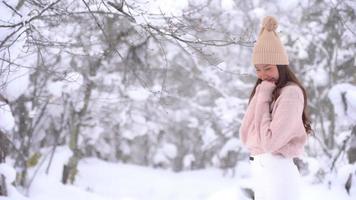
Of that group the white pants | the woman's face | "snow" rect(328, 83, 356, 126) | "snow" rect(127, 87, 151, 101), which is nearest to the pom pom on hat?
the woman's face

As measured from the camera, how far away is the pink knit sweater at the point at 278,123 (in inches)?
115

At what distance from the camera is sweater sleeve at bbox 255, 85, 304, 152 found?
293 centimetres

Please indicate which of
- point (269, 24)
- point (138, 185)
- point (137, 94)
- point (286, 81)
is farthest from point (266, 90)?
point (138, 185)

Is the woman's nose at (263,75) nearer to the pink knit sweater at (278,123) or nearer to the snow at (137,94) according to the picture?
the pink knit sweater at (278,123)

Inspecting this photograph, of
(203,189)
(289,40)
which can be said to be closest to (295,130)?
(289,40)

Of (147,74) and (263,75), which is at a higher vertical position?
(147,74)

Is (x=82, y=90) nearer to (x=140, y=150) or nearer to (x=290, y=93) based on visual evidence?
(x=290, y=93)

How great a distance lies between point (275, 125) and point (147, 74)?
14.7 ft

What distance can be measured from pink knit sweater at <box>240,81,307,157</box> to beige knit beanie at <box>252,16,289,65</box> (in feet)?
0.53

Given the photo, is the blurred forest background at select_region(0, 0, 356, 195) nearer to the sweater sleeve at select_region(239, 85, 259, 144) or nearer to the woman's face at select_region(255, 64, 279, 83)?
the woman's face at select_region(255, 64, 279, 83)

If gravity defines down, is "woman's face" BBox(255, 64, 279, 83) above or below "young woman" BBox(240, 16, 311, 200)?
above

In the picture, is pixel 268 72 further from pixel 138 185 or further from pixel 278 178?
pixel 138 185

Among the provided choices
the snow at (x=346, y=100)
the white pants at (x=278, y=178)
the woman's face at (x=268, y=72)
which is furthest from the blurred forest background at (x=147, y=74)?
the white pants at (x=278, y=178)

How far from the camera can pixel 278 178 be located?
2.95m
